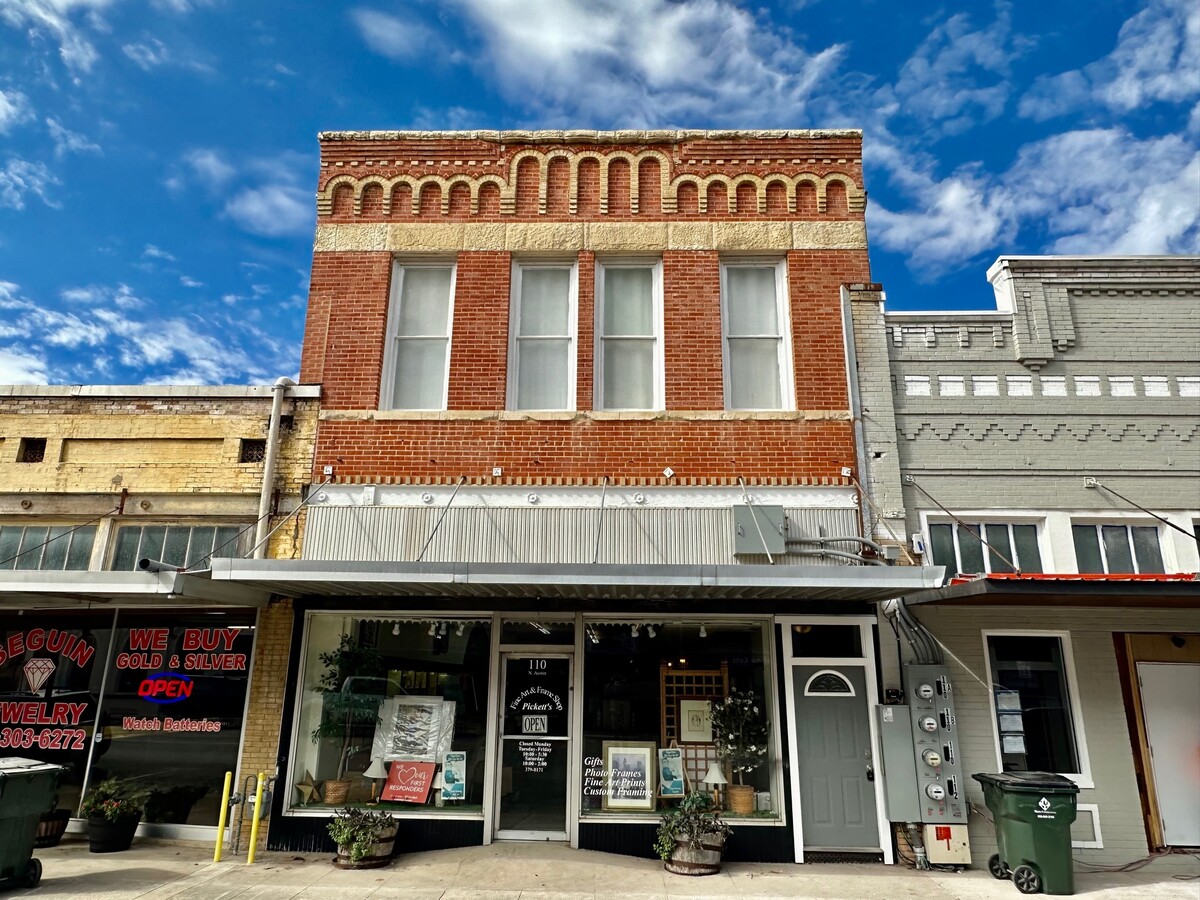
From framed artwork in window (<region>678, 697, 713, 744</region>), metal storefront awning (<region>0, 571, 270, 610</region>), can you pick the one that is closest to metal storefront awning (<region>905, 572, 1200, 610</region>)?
framed artwork in window (<region>678, 697, 713, 744</region>)

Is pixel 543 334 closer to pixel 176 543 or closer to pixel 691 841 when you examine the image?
pixel 176 543

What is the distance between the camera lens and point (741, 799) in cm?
885

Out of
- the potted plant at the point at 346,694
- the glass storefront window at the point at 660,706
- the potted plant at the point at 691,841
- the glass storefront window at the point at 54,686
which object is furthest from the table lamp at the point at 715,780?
the glass storefront window at the point at 54,686

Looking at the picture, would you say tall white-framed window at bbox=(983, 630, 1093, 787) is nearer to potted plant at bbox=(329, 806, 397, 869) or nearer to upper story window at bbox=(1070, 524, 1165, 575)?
upper story window at bbox=(1070, 524, 1165, 575)

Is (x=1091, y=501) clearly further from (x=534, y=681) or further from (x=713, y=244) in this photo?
(x=534, y=681)

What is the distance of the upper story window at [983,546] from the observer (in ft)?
30.4

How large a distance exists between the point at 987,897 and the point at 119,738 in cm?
959

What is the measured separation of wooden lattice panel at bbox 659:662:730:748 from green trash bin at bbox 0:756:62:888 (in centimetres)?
630

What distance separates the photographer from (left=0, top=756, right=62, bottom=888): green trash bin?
731 cm

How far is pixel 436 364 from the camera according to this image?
10.3m

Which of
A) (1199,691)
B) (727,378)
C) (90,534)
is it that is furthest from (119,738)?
(1199,691)

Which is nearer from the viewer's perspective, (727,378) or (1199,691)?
(1199,691)

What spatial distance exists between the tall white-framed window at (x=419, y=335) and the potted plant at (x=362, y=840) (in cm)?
477

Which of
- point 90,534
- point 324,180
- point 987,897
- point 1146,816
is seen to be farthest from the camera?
point 324,180
